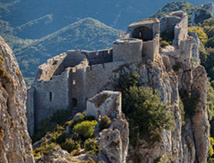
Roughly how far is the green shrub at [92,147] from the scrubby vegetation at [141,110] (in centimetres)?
578

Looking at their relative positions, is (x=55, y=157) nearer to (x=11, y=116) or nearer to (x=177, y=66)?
(x=11, y=116)

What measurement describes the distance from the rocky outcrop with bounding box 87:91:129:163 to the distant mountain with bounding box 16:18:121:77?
203ft

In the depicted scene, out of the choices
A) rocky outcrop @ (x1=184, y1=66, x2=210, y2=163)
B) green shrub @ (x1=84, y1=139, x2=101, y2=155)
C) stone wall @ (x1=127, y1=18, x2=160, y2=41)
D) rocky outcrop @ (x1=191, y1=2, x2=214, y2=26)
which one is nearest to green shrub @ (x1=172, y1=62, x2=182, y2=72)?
A: rocky outcrop @ (x1=184, y1=66, x2=210, y2=163)

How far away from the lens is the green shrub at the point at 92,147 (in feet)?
75.6

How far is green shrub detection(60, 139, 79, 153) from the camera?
24188 millimetres

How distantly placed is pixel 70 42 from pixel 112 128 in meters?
80.3

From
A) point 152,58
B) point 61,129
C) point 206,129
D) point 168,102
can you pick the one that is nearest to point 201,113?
point 206,129

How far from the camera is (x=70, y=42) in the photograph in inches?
4094

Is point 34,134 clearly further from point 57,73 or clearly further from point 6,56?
point 6,56

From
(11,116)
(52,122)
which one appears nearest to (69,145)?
(52,122)

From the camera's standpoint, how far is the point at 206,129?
137ft

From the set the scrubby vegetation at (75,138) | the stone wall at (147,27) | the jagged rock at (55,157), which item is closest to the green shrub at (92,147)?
the scrubby vegetation at (75,138)

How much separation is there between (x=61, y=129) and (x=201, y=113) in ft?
60.3

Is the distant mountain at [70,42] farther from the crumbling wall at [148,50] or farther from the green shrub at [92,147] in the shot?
the green shrub at [92,147]
